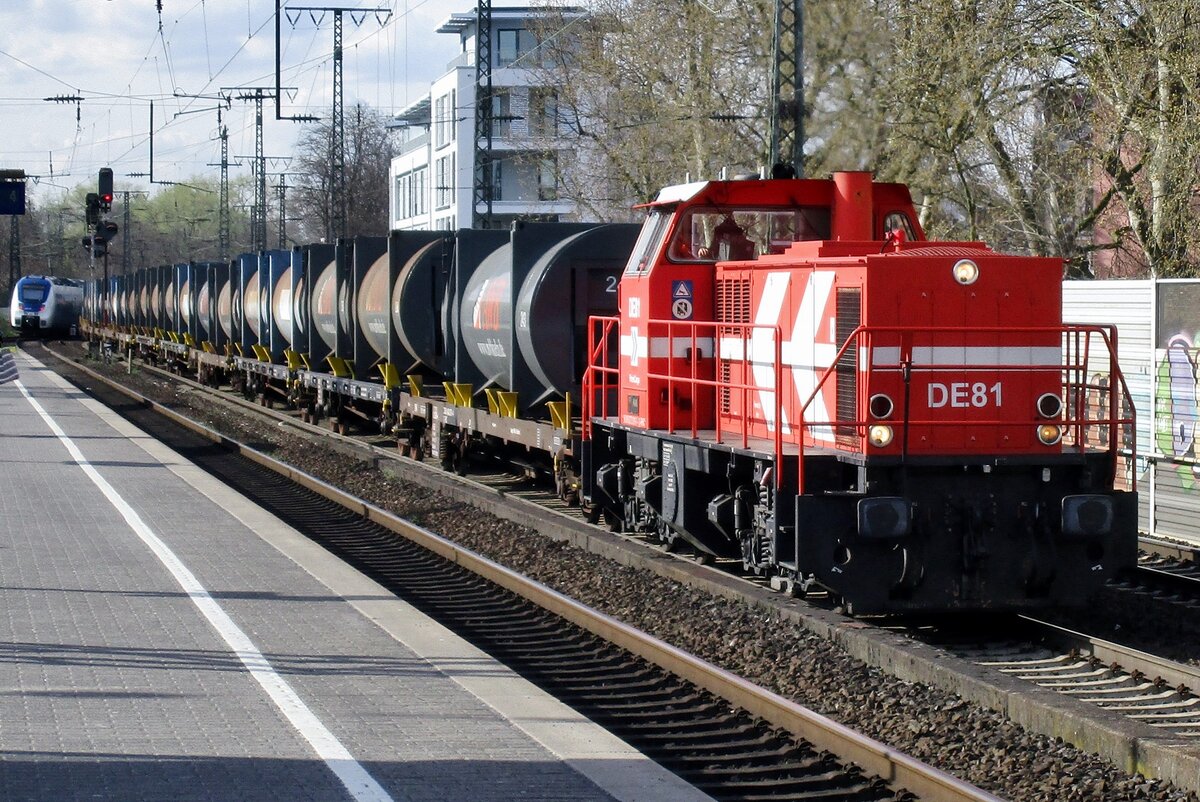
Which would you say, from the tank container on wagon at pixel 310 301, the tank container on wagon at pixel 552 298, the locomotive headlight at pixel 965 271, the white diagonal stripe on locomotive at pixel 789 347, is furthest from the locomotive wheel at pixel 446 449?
the locomotive headlight at pixel 965 271

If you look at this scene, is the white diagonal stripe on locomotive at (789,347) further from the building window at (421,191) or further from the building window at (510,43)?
the building window at (421,191)

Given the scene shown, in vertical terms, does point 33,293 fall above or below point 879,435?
above

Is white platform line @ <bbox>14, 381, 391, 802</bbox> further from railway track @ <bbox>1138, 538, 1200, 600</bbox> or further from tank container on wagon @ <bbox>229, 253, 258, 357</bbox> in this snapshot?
tank container on wagon @ <bbox>229, 253, 258, 357</bbox>

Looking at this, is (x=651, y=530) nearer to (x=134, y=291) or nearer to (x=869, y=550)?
(x=869, y=550)

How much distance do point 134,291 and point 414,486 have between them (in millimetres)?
36161

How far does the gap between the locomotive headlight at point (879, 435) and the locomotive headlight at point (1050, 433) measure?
1.05 metres

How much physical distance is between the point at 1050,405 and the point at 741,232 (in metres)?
2.99

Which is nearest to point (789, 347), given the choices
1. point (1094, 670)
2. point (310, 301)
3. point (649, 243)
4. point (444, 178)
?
point (649, 243)

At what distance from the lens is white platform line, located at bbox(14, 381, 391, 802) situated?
614 centimetres

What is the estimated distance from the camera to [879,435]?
905cm

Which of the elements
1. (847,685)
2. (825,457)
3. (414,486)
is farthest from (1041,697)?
(414,486)

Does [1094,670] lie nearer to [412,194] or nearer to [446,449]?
[446,449]

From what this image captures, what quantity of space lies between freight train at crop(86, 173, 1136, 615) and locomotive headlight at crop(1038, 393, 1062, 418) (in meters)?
0.01

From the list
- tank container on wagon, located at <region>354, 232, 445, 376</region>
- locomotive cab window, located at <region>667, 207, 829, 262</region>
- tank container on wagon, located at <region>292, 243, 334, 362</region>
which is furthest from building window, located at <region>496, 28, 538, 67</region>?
locomotive cab window, located at <region>667, 207, 829, 262</region>
